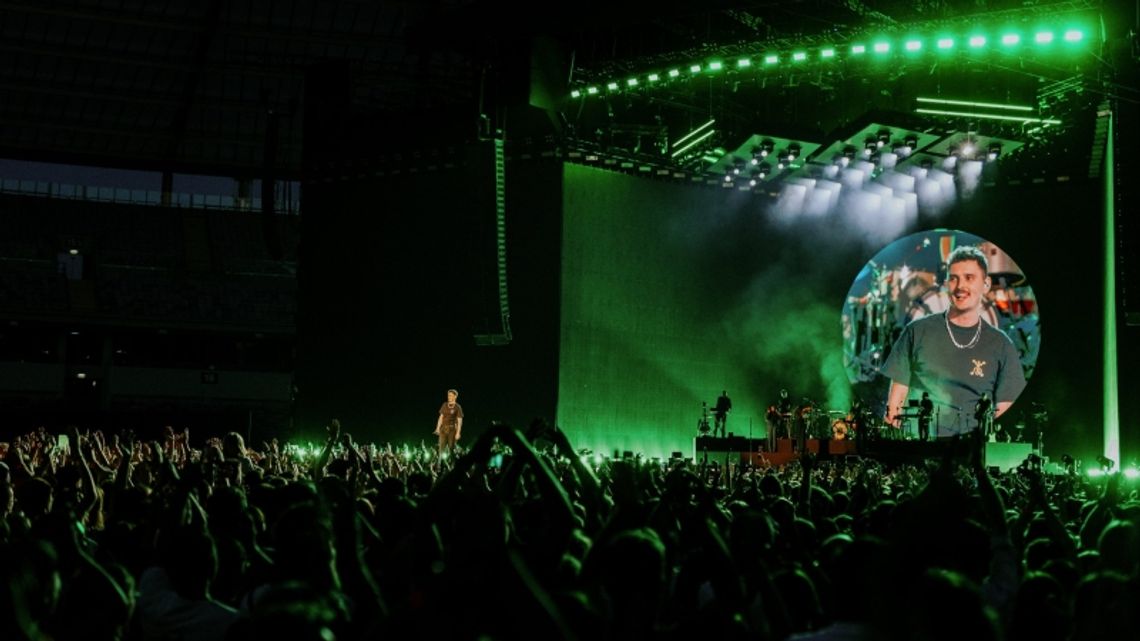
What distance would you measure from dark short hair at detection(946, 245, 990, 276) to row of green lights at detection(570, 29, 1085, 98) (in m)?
5.95

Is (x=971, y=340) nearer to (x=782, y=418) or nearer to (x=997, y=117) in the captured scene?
(x=782, y=418)

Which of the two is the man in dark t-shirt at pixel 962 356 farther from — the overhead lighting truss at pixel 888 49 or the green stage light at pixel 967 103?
the overhead lighting truss at pixel 888 49

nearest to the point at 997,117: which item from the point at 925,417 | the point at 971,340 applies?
the point at 971,340

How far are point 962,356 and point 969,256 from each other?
6.64 ft

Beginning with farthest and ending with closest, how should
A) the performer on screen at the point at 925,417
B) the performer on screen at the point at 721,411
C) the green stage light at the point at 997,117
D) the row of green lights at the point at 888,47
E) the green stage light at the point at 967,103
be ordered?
the performer on screen at the point at 721,411
the performer on screen at the point at 925,417
the green stage light at the point at 997,117
the green stage light at the point at 967,103
the row of green lights at the point at 888,47

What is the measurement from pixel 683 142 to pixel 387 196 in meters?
6.23

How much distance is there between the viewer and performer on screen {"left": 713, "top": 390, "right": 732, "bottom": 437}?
82.2ft

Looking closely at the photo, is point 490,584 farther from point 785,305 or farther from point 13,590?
point 785,305

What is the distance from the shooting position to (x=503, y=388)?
2512cm

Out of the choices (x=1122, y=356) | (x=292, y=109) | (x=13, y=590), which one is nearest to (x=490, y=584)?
(x=13, y=590)

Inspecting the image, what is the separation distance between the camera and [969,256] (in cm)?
2561

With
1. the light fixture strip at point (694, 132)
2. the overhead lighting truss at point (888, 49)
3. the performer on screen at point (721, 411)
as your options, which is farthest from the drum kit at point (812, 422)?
the overhead lighting truss at point (888, 49)

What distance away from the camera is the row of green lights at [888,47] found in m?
18.4

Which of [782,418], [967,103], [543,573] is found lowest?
[782,418]
